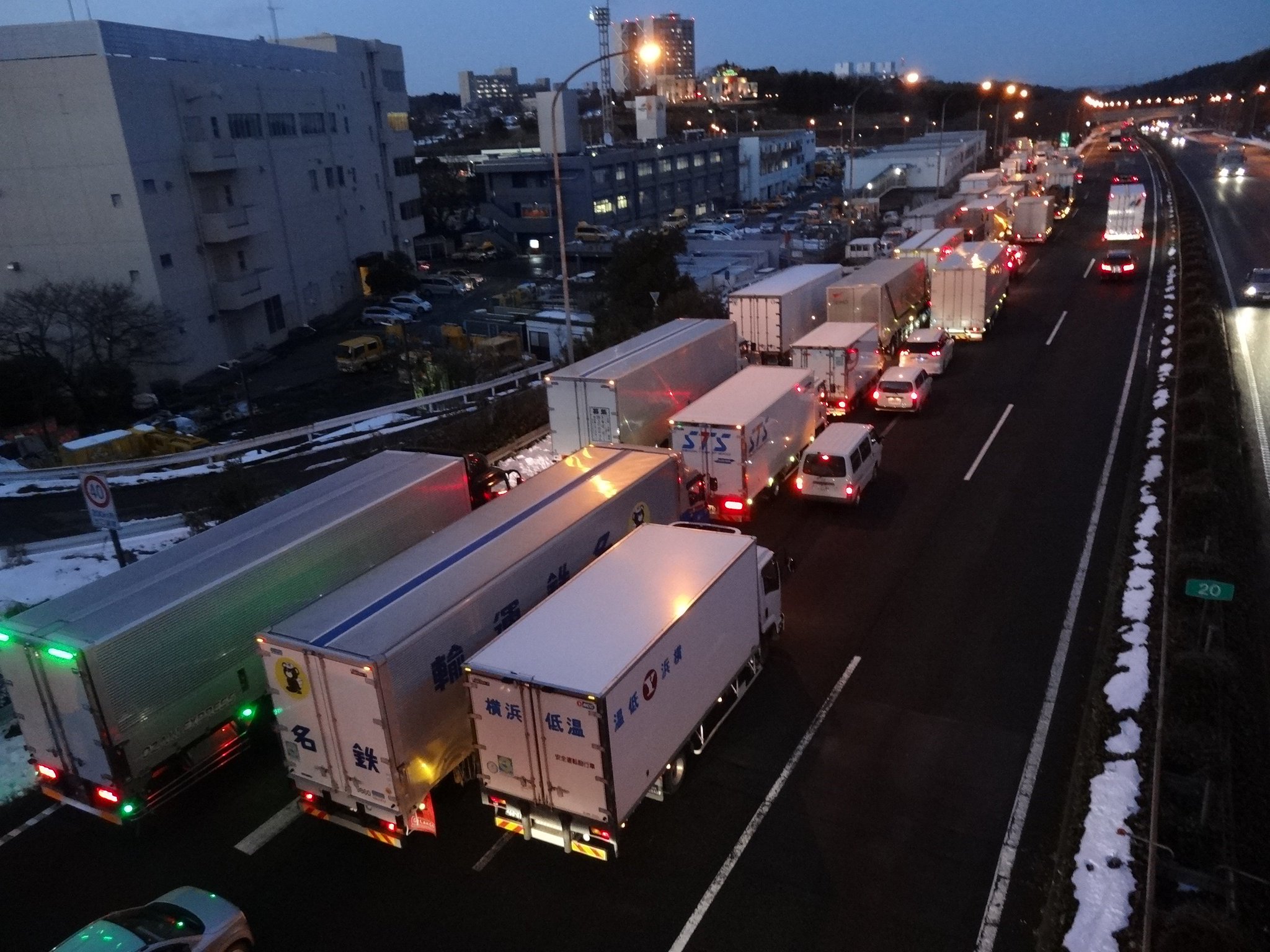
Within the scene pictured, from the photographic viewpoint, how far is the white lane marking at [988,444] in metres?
20.6

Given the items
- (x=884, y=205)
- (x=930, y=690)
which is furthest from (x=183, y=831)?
(x=884, y=205)

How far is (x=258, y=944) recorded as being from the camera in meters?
8.93

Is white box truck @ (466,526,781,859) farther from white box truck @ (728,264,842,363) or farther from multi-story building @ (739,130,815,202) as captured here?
multi-story building @ (739,130,815,202)

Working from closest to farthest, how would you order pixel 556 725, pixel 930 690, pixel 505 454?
pixel 556 725, pixel 930 690, pixel 505 454

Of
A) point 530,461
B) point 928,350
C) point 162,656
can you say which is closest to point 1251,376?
point 928,350

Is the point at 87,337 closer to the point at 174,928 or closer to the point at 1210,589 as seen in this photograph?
the point at 174,928

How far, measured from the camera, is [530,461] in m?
21.4

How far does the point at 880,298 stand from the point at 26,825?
84.8 ft

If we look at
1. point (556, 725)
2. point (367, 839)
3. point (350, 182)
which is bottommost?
point (367, 839)

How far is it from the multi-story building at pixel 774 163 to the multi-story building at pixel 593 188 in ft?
37.6

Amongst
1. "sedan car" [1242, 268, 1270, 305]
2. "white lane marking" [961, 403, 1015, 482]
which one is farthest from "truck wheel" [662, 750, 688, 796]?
"sedan car" [1242, 268, 1270, 305]

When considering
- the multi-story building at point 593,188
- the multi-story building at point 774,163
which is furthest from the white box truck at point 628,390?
the multi-story building at point 774,163

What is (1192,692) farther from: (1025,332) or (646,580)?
(1025,332)

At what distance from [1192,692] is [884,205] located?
237 ft
